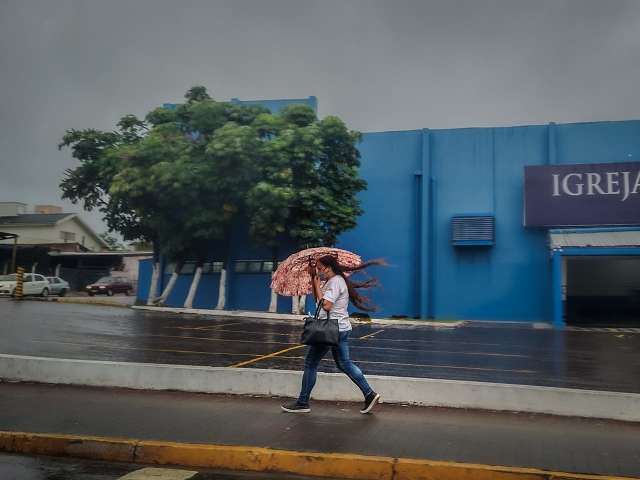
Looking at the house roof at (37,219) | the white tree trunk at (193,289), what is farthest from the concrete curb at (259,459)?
the house roof at (37,219)

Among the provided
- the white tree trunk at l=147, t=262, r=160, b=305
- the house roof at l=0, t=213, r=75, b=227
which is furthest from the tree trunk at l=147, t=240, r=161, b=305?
the house roof at l=0, t=213, r=75, b=227

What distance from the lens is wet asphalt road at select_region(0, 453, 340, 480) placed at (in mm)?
4969

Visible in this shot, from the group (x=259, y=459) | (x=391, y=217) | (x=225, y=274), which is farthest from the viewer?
(x=225, y=274)

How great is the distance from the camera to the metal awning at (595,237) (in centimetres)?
2089

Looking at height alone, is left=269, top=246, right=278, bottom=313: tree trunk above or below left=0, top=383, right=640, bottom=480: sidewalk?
above

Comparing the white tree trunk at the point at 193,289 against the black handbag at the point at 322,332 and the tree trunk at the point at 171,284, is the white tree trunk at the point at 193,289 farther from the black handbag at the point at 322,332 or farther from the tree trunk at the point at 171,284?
the black handbag at the point at 322,332

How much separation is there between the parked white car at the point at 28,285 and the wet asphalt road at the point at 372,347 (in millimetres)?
11601

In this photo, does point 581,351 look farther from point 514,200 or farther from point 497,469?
point 514,200

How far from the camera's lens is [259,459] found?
5.23m

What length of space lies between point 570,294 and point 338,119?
455 inches

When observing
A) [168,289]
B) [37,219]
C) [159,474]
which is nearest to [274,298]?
[168,289]

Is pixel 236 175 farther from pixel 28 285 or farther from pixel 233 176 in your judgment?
pixel 28 285

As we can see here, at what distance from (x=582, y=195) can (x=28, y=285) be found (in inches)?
1025

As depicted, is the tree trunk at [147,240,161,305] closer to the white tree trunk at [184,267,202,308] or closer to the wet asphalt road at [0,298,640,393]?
the white tree trunk at [184,267,202,308]
